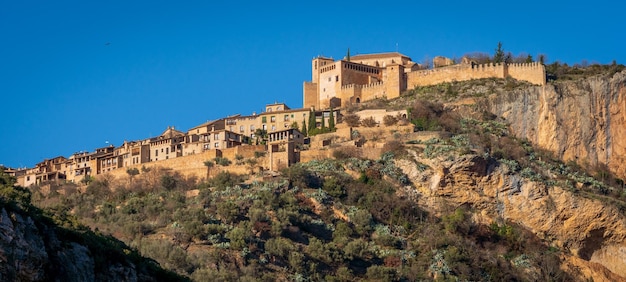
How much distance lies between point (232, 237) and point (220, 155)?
13265mm

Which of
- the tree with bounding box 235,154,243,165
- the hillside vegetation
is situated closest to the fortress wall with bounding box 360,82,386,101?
the hillside vegetation

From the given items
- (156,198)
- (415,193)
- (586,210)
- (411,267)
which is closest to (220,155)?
(156,198)

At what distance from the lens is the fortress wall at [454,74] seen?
71188 mm

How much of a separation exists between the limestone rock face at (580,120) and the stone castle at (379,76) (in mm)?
5182

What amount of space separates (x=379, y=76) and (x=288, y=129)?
1529 centimetres

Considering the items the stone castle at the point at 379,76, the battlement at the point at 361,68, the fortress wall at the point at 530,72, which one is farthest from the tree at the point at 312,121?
the fortress wall at the point at 530,72

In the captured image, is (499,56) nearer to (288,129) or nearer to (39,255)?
(288,129)

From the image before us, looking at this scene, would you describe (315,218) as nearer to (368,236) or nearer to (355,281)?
(368,236)

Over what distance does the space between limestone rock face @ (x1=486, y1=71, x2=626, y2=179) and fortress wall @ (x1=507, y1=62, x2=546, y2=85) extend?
162 inches

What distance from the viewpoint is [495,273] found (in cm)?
4919

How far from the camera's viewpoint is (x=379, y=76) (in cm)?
7706

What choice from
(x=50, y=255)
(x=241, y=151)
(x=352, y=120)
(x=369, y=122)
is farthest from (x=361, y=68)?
(x=50, y=255)

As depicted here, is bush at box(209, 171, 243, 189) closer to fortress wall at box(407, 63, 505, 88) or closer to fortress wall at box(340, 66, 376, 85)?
fortress wall at box(340, 66, 376, 85)

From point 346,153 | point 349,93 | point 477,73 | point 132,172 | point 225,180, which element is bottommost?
point 225,180
